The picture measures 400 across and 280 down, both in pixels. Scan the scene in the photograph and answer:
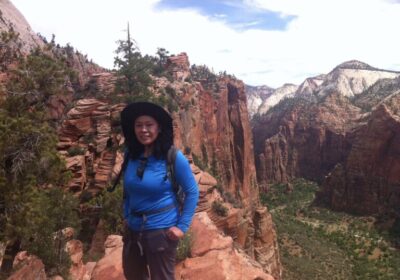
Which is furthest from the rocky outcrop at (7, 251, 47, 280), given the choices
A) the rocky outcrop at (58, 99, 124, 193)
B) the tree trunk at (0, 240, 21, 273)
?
the rocky outcrop at (58, 99, 124, 193)

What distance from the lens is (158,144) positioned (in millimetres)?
5094

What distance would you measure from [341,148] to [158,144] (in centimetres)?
10477

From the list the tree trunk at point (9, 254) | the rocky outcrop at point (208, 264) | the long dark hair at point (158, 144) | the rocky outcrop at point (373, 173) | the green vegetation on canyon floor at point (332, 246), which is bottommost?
the green vegetation on canyon floor at point (332, 246)

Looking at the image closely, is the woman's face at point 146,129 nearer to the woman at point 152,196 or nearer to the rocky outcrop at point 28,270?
the woman at point 152,196

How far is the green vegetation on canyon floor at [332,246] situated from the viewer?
132ft

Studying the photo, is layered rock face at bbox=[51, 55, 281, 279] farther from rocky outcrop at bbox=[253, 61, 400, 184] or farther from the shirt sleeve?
rocky outcrop at bbox=[253, 61, 400, 184]

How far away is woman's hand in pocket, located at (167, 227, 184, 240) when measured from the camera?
4.91 meters

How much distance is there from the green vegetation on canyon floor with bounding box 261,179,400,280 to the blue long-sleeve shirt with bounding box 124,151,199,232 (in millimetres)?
33316

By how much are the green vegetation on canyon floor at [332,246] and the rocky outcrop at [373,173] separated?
341 centimetres

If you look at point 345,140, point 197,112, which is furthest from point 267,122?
point 197,112

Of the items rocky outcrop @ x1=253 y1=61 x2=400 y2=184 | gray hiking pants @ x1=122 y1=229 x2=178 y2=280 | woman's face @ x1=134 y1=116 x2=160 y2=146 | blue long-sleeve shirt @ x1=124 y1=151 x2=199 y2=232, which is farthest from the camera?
rocky outcrop @ x1=253 y1=61 x2=400 y2=184

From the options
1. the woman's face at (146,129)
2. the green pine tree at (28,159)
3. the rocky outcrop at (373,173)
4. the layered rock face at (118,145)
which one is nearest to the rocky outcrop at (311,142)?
the rocky outcrop at (373,173)

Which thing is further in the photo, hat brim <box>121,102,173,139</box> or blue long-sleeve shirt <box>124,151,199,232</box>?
hat brim <box>121,102,173,139</box>

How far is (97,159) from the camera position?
23.2 m
